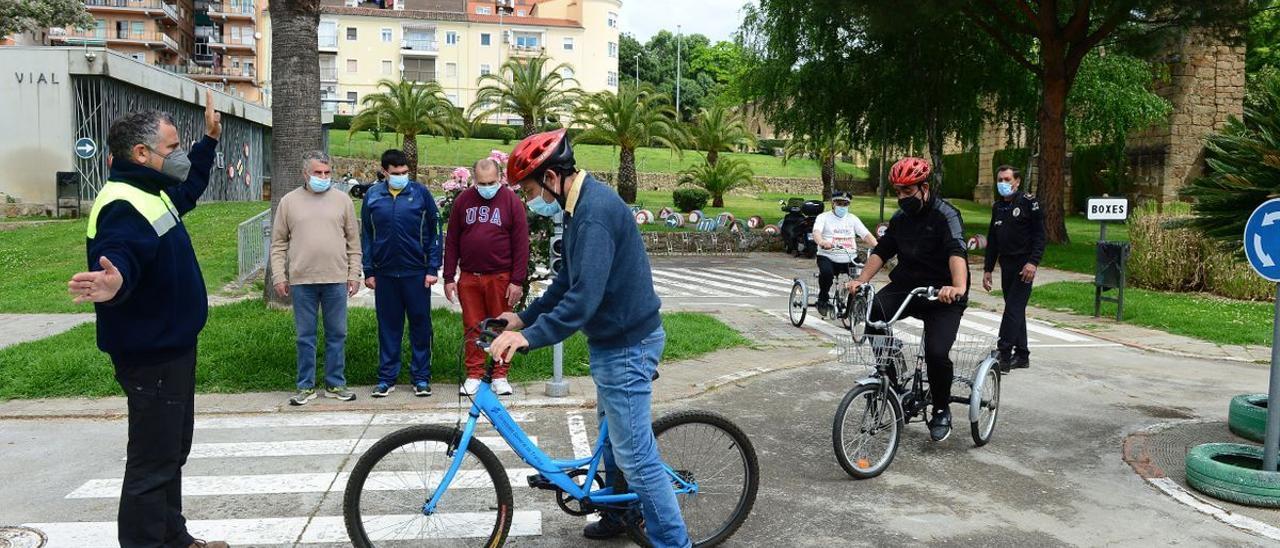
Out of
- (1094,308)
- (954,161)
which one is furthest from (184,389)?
(954,161)

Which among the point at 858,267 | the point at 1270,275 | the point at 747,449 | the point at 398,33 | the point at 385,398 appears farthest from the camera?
the point at 398,33

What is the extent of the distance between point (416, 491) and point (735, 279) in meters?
18.3

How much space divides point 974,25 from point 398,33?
70891mm

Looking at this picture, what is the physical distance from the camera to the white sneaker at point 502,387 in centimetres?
854

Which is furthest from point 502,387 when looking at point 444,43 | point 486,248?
point 444,43

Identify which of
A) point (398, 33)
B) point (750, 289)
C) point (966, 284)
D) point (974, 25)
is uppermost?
point (398, 33)

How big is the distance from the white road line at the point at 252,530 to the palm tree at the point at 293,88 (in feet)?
20.8

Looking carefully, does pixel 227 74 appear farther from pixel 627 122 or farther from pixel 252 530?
pixel 252 530

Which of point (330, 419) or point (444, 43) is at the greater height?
point (444, 43)

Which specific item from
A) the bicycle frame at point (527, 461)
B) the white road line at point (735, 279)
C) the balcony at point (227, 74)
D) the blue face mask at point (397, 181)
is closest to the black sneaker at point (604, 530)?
the bicycle frame at point (527, 461)

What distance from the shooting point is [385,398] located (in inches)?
332

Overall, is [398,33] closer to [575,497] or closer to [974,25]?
[974,25]

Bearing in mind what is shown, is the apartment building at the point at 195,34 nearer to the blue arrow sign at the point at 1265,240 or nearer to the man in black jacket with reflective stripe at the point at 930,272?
the man in black jacket with reflective stripe at the point at 930,272

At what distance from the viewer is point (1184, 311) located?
48.8 ft
